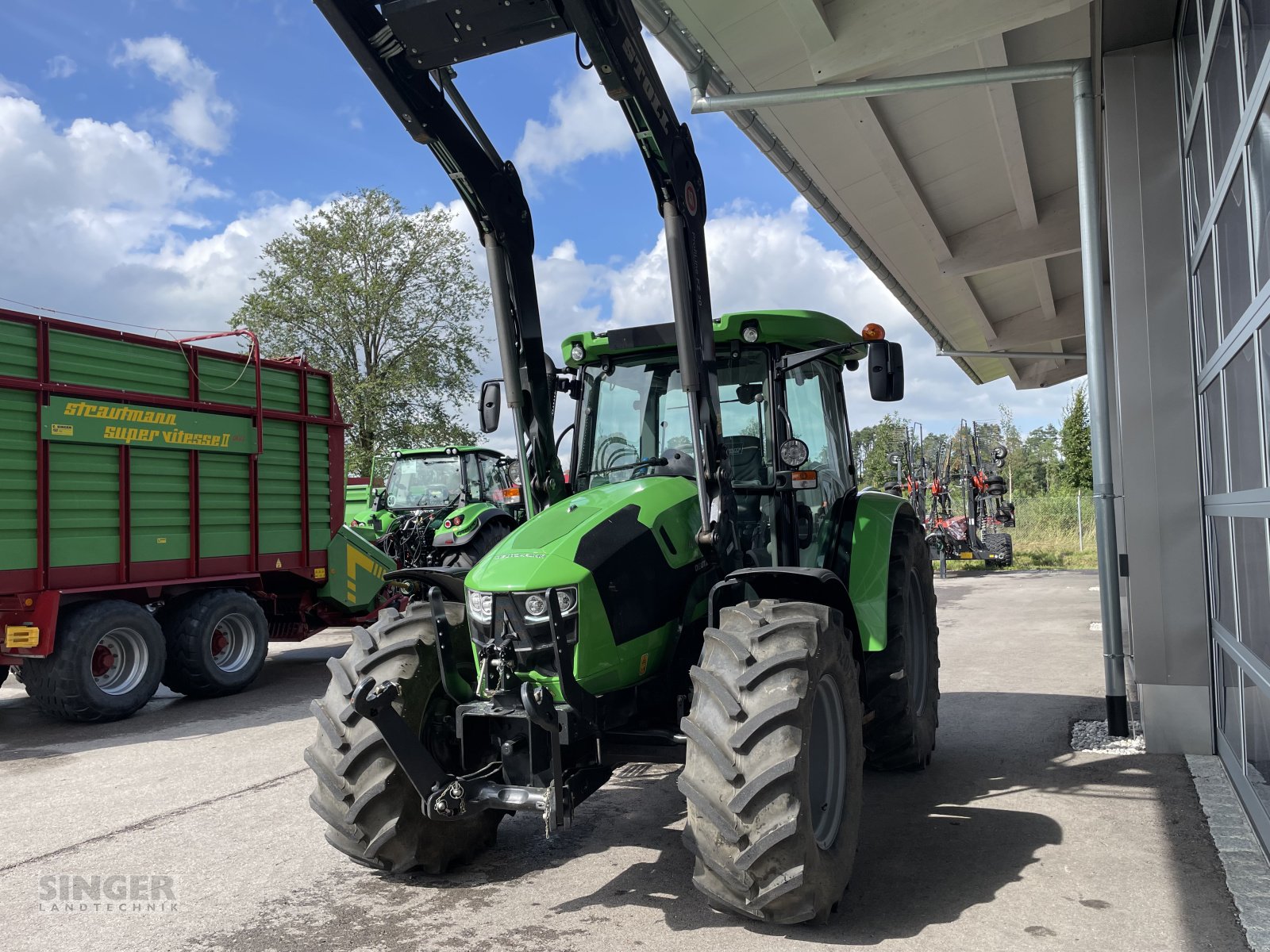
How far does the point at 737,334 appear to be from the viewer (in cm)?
477

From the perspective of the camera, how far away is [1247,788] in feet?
15.1

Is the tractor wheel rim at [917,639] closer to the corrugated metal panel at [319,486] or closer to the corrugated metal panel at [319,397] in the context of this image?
the corrugated metal panel at [319,486]

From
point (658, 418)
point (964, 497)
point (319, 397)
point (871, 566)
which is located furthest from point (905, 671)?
point (964, 497)

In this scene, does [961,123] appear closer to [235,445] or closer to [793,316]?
[793,316]

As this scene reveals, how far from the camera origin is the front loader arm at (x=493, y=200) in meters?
3.91

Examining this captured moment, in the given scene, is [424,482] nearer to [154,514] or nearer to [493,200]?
[154,514]

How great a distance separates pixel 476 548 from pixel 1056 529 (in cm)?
2008

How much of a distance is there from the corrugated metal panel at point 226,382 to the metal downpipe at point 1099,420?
6.94 metres

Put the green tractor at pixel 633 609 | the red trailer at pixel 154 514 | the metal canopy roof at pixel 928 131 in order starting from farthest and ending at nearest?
the red trailer at pixel 154 514, the metal canopy roof at pixel 928 131, the green tractor at pixel 633 609

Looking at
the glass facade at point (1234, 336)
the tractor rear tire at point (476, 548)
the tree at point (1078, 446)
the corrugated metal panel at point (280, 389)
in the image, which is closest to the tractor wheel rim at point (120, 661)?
the corrugated metal panel at point (280, 389)

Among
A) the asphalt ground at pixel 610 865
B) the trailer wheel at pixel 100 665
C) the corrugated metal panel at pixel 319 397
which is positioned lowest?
the asphalt ground at pixel 610 865

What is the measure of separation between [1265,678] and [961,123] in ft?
18.5

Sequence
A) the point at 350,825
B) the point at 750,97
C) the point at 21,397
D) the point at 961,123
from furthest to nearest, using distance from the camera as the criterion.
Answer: the point at 961,123, the point at 21,397, the point at 750,97, the point at 350,825

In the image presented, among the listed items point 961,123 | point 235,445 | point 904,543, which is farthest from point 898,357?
point 235,445
